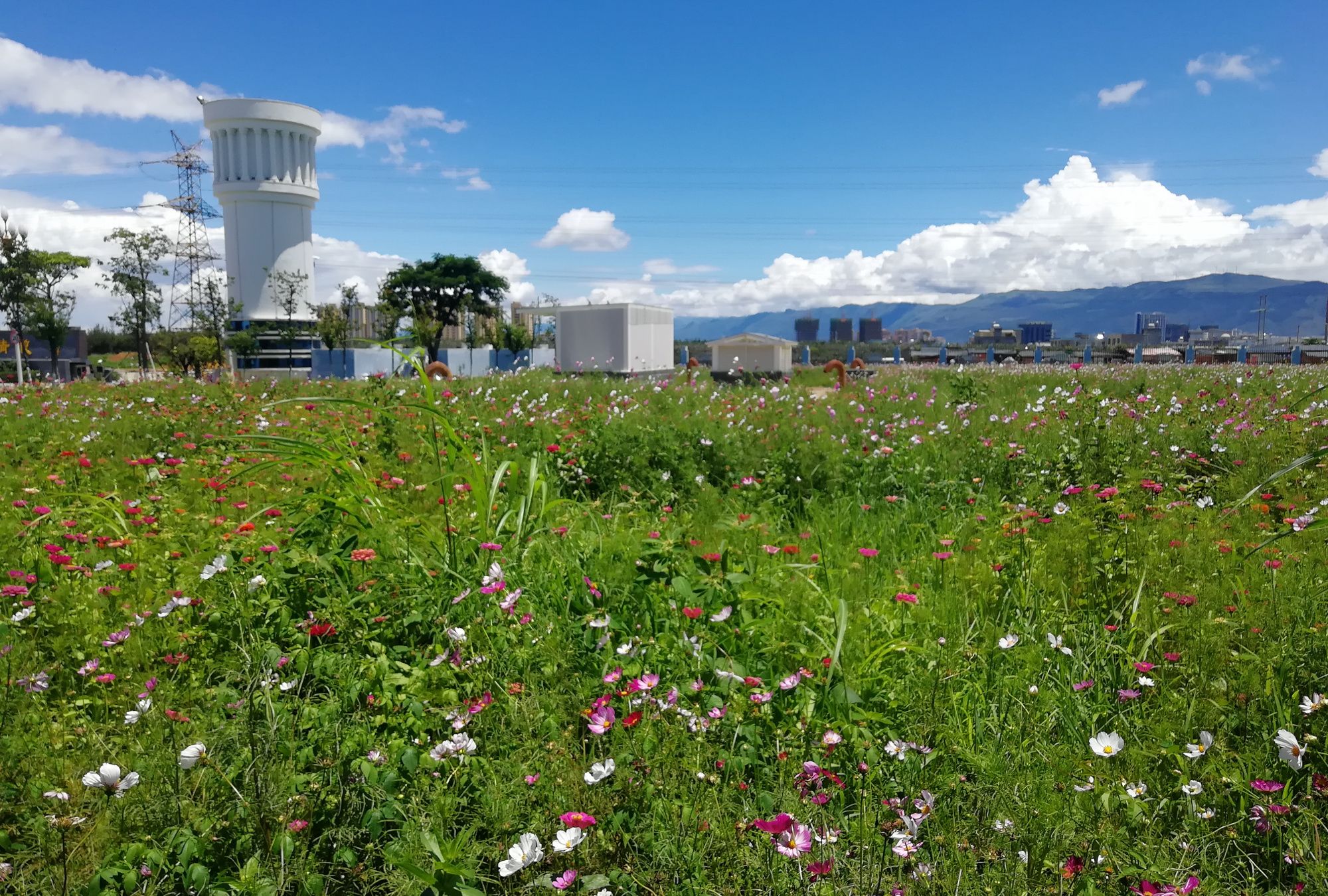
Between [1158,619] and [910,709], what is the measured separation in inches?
47.0

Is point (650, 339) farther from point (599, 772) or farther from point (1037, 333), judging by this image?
point (1037, 333)

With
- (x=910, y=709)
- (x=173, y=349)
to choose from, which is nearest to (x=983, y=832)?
(x=910, y=709)

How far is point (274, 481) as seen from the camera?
4637mm

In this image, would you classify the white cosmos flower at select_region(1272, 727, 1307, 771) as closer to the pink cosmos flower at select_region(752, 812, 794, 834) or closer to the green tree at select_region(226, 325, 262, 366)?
the pink cosmos flower at select_region(752, 812, 794, 834)

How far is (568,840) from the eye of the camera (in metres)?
1.66

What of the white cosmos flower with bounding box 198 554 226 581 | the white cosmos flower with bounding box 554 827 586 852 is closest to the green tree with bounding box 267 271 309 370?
the white cosmos flower with bounding box 198 554 226 581

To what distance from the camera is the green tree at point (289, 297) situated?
54.0 meters

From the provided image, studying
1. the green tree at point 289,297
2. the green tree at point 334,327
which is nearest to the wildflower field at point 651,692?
the green tree at point 334,327

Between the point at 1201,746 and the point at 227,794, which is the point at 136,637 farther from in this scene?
the point at 1201,746

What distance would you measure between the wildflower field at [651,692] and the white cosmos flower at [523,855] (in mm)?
11

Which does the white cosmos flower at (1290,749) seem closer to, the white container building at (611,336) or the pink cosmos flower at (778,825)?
the pink cosmos flower at (778,825)

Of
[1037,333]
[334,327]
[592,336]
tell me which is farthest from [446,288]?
[1037,333]

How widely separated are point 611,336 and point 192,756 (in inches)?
1581

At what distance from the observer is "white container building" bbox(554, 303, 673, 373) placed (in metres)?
40.7
